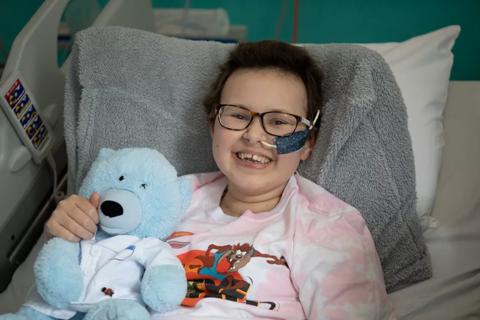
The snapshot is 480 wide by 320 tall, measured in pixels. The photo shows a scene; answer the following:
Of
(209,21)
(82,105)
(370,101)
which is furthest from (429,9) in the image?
(82,105)

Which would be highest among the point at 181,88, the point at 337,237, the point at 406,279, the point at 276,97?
the point at 276,97

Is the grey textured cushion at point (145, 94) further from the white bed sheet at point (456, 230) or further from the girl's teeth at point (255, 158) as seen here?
the white bed sheet at point (456, 230)

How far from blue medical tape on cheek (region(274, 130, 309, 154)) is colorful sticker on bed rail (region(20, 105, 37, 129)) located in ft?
2.39

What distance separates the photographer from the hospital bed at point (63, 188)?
117 cm

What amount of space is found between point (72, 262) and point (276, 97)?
569 mm

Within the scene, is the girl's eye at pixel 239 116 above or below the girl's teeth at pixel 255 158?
above

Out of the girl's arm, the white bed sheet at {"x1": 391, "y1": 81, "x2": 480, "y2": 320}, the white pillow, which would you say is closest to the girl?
the girl's arm

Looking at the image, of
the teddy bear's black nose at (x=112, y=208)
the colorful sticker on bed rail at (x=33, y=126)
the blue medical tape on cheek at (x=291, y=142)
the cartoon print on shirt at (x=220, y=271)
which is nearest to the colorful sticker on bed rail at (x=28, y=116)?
the colorful sticker on bed rail at (x=33, y=126)

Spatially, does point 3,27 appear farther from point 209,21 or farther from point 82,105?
point 82,105

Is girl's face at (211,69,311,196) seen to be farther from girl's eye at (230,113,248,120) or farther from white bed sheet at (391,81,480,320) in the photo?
white bed sheet at (391,81,480,320)

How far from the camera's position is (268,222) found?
3.91 feet

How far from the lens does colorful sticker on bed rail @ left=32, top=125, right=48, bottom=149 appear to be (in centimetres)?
145

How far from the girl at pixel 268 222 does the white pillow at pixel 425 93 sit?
12.3 inches

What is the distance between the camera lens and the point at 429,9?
6.61 ft
